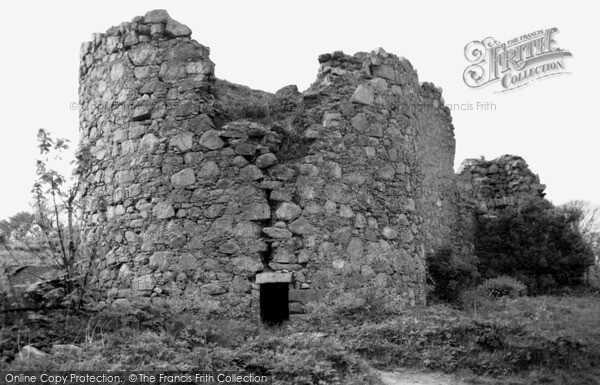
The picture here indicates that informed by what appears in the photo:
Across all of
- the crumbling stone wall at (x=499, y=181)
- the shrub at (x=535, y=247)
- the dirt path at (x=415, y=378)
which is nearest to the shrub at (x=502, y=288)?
the shrub at (x=535, y=247)

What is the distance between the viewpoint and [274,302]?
37.0 ft

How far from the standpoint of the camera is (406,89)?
1241cm

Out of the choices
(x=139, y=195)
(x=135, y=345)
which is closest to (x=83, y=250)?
(x=139, y=195)

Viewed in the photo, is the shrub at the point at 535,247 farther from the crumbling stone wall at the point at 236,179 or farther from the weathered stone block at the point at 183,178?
the weathered stone block at the point at 183,178

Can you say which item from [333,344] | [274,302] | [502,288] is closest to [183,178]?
[274,302]

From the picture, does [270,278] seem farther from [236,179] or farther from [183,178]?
[183,178]

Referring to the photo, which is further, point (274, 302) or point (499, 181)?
point (499, 181)

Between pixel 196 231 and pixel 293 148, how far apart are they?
2.15 metres

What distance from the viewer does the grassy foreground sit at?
6711mm

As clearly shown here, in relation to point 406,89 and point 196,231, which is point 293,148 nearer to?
point 196,231

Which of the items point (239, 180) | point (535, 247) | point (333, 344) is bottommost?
point (333, 344)

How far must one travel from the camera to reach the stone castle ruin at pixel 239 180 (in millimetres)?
10211

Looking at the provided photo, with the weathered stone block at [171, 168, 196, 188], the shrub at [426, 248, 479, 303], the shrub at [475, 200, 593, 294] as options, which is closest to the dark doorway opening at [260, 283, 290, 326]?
the weathered stone block at [171, 168, 196, 188]

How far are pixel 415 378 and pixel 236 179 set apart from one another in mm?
4368
